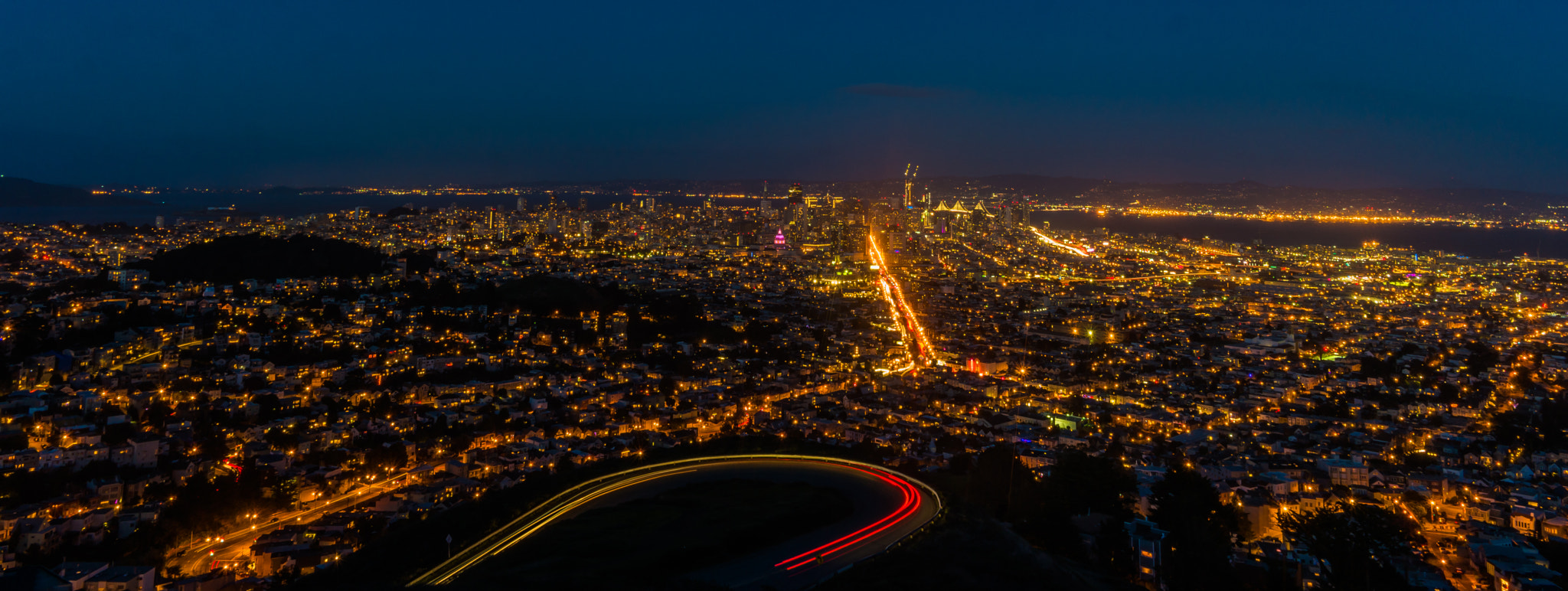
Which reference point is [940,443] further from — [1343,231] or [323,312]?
[1343,231]

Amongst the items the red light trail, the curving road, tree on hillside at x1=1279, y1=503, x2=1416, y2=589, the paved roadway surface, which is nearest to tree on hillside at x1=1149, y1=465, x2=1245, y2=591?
tree on hillside at x1=1279, y1=503, x2=1416, y2=589

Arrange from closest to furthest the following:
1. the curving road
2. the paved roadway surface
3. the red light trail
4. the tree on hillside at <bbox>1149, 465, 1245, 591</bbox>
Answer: the curving road → the red light trail → the tree on hillside at <bbox>1149, 465, 1245, 591</bbox> → the paved roadway surface

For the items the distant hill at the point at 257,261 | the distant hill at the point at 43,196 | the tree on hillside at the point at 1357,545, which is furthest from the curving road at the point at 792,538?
the distant hill at the point at 43,196

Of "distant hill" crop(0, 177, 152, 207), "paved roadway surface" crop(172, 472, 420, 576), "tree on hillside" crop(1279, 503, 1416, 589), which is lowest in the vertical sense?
Answer: "paved roadway surface" crop(172, 472, 420, 576)

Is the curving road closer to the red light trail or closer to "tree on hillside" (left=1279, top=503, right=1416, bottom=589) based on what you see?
the red light trail

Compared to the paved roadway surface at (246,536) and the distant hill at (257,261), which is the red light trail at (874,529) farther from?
→ the distant hill at (257,261)

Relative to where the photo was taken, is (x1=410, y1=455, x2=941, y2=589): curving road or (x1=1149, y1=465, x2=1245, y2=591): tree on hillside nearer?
(x1=410, y1=455, x2=941, y2=589): curving road

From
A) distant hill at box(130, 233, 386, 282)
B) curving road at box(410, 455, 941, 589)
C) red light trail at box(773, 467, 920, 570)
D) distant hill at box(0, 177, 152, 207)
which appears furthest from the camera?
distant hill at box(0, 177, 152, 207)
